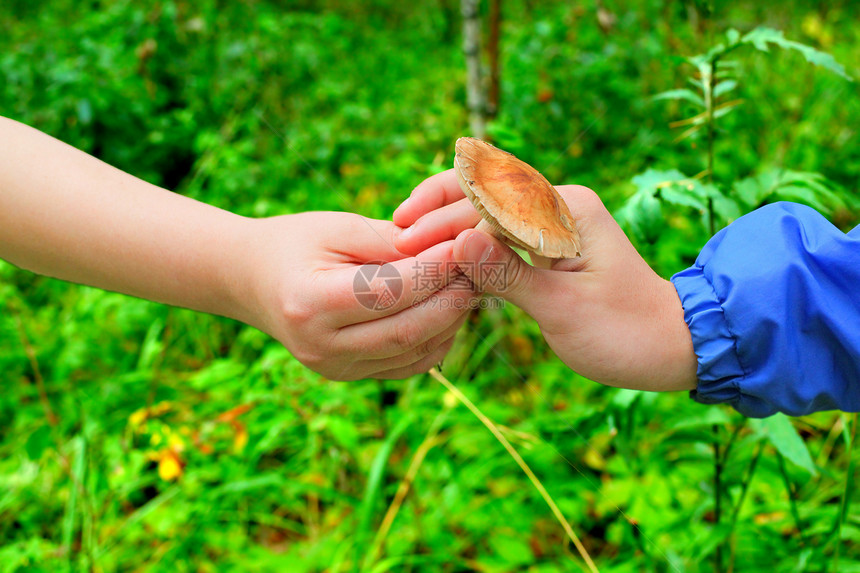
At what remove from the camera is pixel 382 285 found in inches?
30.9

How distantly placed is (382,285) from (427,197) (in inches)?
8.8

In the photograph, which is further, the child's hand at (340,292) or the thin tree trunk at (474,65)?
the thin tree trunk at (474,65)

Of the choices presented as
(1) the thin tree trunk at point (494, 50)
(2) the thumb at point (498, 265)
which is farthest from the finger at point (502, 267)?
(1) the thin tree trunk at point (494, 50)

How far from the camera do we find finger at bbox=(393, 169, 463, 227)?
920 millimetres

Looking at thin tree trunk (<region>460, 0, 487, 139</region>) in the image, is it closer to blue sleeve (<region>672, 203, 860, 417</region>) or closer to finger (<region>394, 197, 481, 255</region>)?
finger (<region>394, 197, 481, 255</region>)

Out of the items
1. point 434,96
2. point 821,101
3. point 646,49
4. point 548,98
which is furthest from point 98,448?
point 821,101

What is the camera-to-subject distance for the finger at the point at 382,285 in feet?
2.51

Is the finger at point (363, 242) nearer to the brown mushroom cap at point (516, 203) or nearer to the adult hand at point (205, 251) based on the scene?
the adult hand at point (205, 251)

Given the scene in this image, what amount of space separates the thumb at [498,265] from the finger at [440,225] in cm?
12

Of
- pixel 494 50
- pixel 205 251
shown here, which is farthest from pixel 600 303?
pixel 494 50

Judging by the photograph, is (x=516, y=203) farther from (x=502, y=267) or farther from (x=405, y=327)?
(x=405, y=327)

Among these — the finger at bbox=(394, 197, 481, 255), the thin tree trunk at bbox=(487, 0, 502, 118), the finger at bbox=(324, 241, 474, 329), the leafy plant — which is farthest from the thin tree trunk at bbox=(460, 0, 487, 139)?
the finger at bbox=(324, 241, 474, 329)

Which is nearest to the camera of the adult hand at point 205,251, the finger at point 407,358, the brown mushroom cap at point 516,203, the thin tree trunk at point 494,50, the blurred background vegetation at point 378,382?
the brown mushroom cap at point 516,203

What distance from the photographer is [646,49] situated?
2.56 metres
